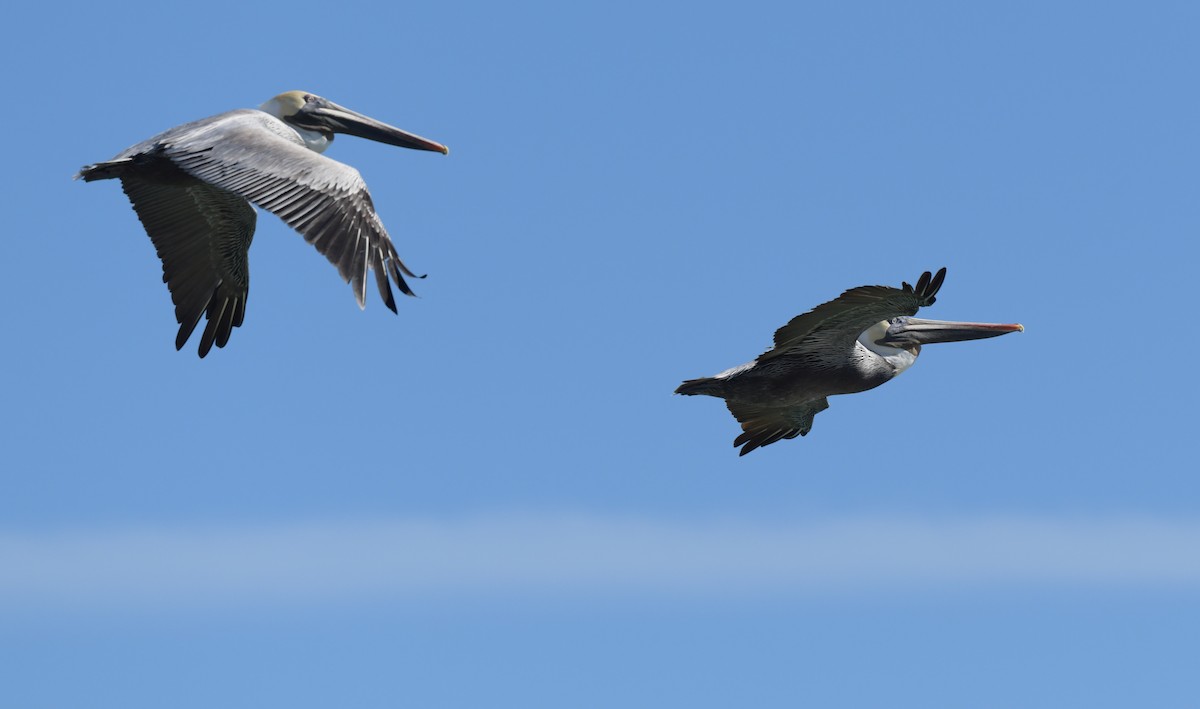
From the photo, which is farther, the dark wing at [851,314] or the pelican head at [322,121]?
the pelican head at [322,121]

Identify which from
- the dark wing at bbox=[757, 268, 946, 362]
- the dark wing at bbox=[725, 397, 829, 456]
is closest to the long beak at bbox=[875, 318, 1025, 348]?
the dark wing at bbox=[757, 268, 946, 362]

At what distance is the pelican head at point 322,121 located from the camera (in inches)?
596

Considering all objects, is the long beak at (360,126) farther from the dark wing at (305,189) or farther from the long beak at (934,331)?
the long beak at (934,331)

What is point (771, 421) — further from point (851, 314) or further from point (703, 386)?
point (851, 314)

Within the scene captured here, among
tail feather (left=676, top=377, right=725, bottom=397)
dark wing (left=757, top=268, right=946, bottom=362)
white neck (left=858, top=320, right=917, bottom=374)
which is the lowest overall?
tail feather (left=676, top=377, right=725, bottom=397)

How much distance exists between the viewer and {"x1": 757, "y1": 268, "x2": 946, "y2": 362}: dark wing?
1341 centimetres

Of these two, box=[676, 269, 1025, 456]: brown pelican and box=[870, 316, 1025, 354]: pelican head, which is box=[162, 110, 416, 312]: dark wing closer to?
box=[676, 269, 1025, 456]: brown pelican

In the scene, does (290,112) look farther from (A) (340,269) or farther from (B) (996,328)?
(B) (996,328)

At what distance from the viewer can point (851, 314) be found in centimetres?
1416

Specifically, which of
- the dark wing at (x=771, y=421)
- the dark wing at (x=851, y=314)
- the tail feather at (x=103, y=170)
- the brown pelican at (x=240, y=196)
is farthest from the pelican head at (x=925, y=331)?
the tail feather at (x=103, y=170)

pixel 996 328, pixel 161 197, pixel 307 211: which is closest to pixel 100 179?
pixel 161 197

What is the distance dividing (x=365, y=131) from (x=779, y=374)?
4182mm

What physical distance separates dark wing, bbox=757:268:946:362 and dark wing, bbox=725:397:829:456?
5.50 feet

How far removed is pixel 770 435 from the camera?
16859 mm
